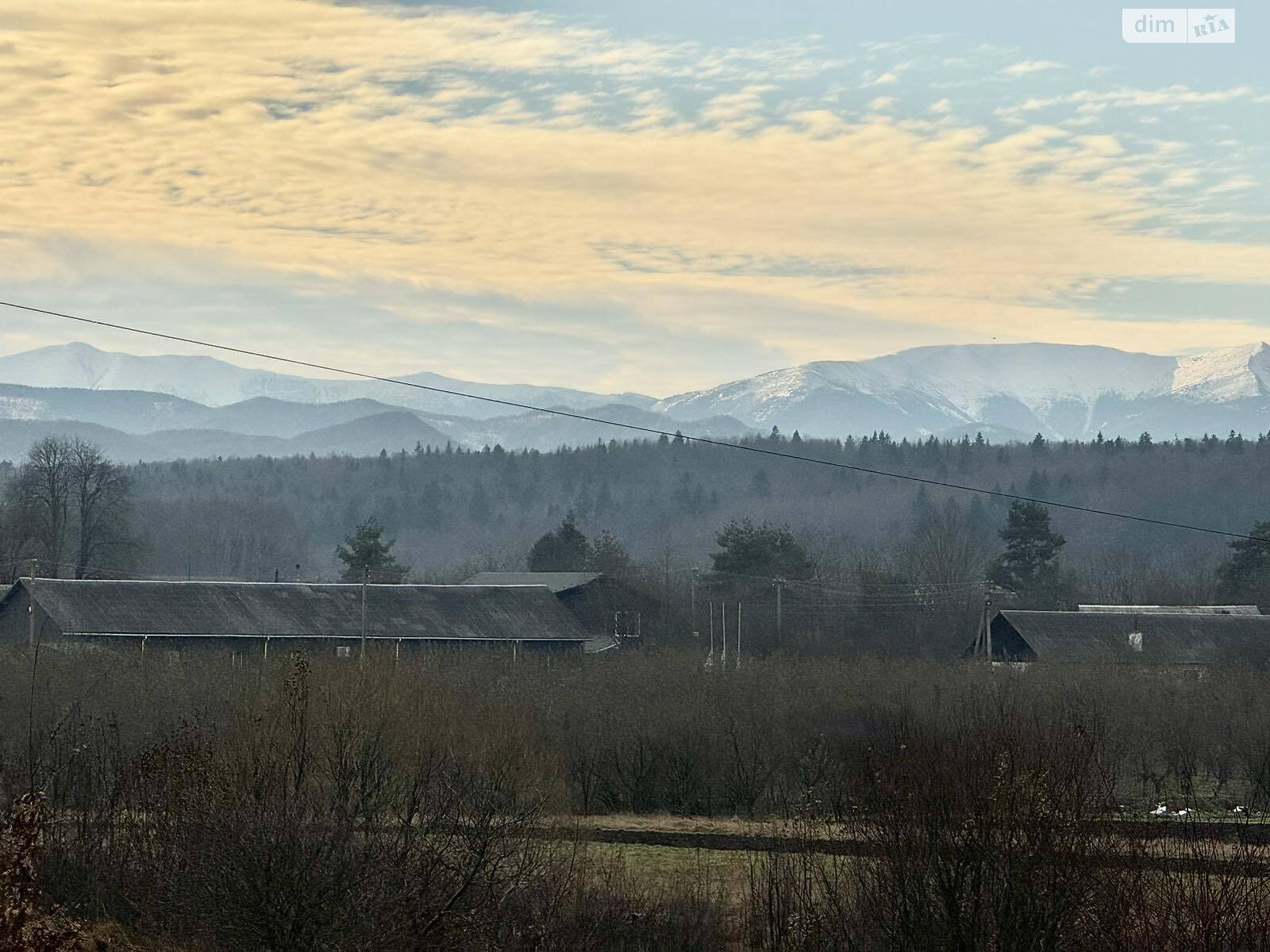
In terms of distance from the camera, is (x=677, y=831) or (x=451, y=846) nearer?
(x=451, y=846)

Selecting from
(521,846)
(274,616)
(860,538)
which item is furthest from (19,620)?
(860,538)

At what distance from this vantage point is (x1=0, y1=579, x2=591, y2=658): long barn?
58844mm

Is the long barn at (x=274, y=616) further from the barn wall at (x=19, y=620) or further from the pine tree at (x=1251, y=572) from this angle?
the pine tree at (x=1251, y=572)

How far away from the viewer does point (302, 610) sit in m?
63.7

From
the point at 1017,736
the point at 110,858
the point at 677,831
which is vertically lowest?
the point at 677,831

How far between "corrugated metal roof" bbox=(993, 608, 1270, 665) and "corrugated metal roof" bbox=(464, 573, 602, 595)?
78.0 ft

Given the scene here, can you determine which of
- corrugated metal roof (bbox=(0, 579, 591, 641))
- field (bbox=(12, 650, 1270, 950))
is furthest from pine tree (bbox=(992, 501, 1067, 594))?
field (bbox=(12, 650, 1270, 950))

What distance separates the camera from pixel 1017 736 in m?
15.6

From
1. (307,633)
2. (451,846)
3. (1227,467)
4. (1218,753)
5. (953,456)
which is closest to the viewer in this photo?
(451,846)

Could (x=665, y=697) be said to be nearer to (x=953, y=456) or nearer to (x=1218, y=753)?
(x=1218, y=753)

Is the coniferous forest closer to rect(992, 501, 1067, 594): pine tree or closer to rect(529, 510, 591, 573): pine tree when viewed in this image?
rect(992, 501, 1067, 594): pine tree

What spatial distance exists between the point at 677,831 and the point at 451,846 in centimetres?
1319

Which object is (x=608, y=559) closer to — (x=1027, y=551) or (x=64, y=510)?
(x=1027, y=551)

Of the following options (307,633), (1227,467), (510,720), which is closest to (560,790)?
(510,720)
